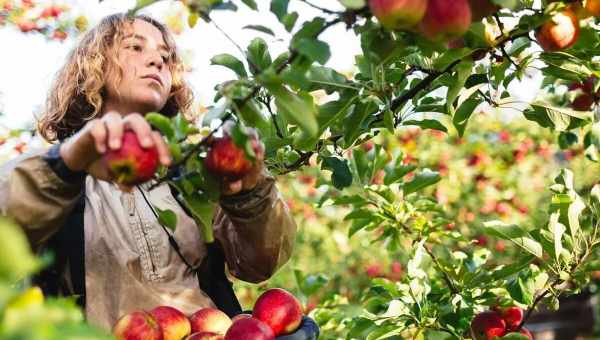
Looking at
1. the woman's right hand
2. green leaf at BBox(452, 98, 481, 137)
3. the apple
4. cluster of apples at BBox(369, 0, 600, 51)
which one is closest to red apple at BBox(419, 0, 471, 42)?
cluster of apples at BBox(369, 0, 600, 51)

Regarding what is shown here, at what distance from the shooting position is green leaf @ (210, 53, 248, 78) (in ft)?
4.45

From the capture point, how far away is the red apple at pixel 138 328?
3.69 feet

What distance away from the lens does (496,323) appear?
5.83 ft

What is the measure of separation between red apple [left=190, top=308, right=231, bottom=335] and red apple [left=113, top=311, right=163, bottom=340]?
0.13 m

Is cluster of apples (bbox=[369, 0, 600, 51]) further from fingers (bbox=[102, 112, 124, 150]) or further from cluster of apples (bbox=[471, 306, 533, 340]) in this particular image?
cluster of apples (bbox=[471, 306, 533, 340])

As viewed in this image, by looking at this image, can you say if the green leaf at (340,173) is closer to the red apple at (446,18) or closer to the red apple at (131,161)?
the red apple at (446,18)

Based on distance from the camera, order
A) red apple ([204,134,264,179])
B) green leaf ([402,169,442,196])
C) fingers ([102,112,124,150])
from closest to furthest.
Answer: fingers ([102,112,124,150])
red apple ([204,134,264,179])
green leaf ([402,169,442,196])

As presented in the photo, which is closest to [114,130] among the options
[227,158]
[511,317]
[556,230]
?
[227,158]

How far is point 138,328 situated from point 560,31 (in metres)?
0.77

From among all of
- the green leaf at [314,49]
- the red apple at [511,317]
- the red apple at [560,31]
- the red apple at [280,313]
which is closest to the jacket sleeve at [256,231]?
the red apple at [280,313]

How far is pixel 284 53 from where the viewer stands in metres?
1.47

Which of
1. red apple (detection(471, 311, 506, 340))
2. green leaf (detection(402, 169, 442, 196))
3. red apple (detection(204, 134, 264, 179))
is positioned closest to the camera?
red apple (detection(204, 134, 264, 179))

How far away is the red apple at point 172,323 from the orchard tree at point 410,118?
0.14 m

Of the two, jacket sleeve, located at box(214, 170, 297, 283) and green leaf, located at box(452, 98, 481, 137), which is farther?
green leaf, located at box(452, 98, 481, 137)
